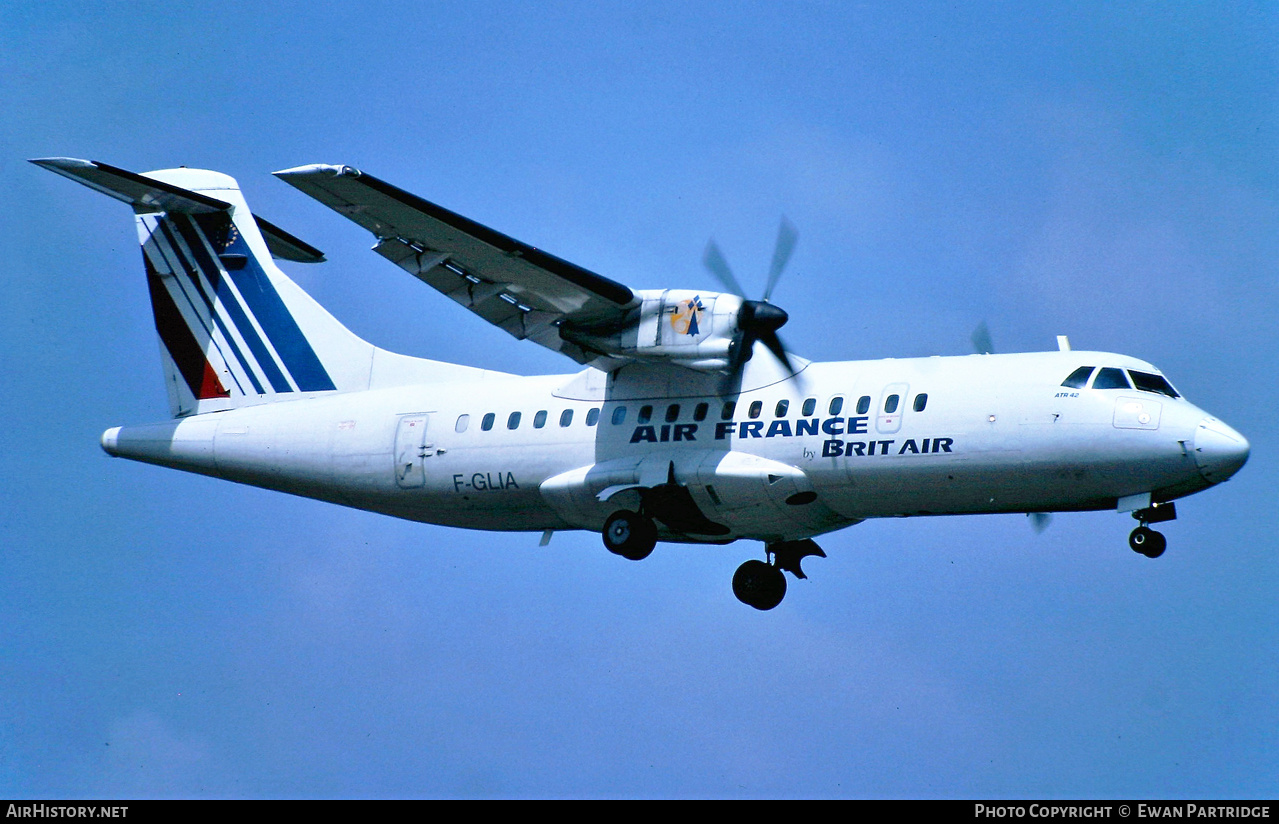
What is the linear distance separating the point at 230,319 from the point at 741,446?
8197 mm

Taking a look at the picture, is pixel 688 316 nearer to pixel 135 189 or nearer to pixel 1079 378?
pixel 1079 378

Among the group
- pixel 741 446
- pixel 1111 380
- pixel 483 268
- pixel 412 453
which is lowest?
pixel 741 446

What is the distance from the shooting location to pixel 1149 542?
19609 mm

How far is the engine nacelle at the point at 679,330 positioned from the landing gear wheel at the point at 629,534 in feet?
6.54

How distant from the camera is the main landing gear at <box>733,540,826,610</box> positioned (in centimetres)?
2339

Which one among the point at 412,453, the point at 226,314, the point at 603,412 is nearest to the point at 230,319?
the point at 226,314

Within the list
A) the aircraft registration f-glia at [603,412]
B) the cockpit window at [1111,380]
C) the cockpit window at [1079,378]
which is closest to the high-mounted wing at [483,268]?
the aircraft registration f-glia at [603,412]

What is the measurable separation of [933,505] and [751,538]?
118 inches

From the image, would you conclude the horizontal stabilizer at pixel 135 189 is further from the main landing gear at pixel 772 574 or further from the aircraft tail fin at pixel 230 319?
the main landing gear at pixel 772 574

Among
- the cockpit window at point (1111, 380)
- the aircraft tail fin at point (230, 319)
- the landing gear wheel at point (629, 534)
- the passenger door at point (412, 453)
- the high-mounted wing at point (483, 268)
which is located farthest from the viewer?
the aircraft tail fin at point (230, 319)

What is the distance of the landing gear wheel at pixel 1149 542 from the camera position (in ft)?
64.2

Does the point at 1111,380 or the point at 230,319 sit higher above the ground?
the point at 230,319
